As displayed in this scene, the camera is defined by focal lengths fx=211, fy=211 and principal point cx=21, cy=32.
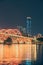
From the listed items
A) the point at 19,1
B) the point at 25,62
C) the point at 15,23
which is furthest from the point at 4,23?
the point at 25,62

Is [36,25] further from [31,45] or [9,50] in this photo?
[9,50]

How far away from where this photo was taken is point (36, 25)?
285 centimetres

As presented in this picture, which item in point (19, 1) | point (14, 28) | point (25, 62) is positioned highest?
point (19, 1)

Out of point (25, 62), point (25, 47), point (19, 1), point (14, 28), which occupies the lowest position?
point (25, 62)

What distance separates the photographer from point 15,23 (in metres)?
2.83

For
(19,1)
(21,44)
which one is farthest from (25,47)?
(19,1)

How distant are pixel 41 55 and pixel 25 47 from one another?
238 millimetres

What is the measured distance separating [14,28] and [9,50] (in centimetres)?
30

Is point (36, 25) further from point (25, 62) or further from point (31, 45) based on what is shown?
point (25, 62)

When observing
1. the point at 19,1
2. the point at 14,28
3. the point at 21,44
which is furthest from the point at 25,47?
the point at 19,1

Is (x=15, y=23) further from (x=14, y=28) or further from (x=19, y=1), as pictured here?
(x=19, y=1)

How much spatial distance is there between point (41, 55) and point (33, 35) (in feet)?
0.94

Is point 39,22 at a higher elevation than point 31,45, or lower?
higher

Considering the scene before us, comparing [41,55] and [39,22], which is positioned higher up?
[39,22]
